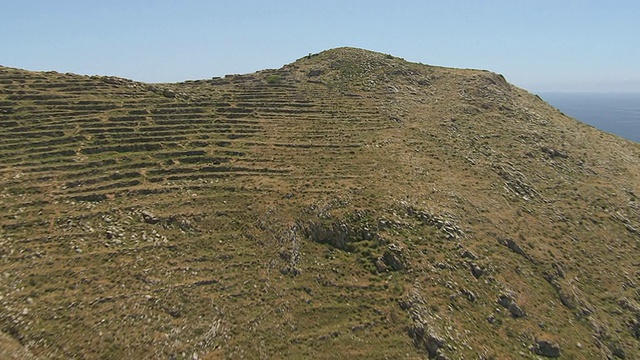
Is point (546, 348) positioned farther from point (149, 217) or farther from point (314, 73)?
point (314, 73)

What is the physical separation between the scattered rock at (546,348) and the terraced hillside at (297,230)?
3.2 inches

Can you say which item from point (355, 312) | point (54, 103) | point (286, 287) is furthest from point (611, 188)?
point (54, 103)

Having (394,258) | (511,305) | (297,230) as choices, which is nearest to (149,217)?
(297,230)

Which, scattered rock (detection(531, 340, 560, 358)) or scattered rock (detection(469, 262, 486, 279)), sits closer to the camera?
scattered rock (detection(531, 340, 560, 358))

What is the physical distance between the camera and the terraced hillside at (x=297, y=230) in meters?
26.1

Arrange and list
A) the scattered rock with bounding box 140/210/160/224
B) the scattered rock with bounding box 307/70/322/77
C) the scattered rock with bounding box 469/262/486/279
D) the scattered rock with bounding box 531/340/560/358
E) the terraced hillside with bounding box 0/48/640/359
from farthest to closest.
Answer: the scattered rock with bounding box 307/70/322/77 < the scattered rock with bounding box 140/210/160/224 < the scattered rock with bounding box 469/262/486/279 < the scattered rock with bounding box 531/340/560/358 < the terraced hillside with bounding box 0/48/640/359

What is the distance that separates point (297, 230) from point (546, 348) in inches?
798

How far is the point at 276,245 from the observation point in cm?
3312

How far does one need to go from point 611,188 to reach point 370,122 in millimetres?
30393

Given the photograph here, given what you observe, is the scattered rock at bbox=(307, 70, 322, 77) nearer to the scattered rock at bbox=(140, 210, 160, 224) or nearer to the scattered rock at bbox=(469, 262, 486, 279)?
the scattered rock at bbox=(140, 210, 160, 224)

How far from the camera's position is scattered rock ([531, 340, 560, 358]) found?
90.0 ft

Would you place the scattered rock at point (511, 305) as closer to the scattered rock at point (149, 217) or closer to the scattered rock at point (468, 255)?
the scattered rock at point (468, 255)

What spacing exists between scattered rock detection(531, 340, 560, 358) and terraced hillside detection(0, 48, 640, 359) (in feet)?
0.27

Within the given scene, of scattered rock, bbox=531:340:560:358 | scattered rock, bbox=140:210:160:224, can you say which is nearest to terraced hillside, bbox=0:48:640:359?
scattered rock, bbox=531:340:560:358
